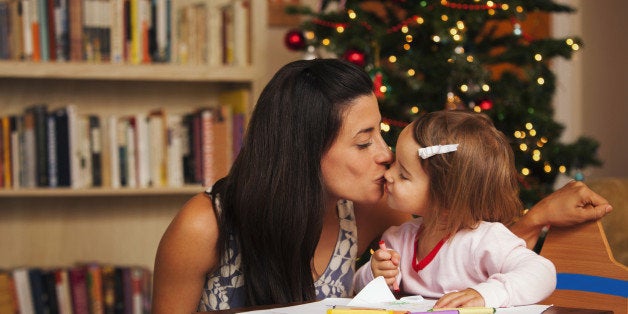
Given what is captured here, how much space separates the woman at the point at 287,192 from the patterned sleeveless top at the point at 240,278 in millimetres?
35

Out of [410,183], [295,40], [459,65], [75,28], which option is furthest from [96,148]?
[410,183]

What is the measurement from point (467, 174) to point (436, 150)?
0.07 metres

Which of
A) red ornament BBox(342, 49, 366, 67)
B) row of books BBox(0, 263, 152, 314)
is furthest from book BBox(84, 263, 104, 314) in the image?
red ornament BBox(342, 49, 366, 67)

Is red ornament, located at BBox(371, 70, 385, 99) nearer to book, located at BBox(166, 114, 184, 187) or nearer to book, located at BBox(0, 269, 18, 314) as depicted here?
book, located at BBox(166, 114, 184, 187)

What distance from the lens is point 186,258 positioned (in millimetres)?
1661

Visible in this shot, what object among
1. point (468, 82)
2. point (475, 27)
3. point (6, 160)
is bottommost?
point (6, 160)

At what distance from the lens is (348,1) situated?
311cm

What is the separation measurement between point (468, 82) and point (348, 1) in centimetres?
52

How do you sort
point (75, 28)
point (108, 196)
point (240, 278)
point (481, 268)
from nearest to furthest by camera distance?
point (481, 268)
point (240, 278)
point (75, 28)
point (108, 196)

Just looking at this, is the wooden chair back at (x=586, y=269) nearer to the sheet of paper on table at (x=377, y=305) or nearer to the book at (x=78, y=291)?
the sheet of paper on table at (x=377, y=305)

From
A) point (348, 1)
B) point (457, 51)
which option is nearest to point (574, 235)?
point (457, 51)

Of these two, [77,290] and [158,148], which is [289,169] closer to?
[158,148]

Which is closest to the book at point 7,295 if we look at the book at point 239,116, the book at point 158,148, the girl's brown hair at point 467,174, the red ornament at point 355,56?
the book at point 158,148

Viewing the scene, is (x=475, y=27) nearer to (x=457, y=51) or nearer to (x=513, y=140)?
(x=457, y=51)
